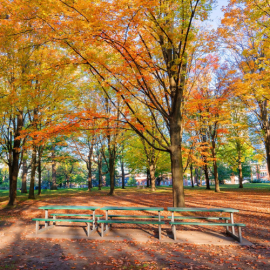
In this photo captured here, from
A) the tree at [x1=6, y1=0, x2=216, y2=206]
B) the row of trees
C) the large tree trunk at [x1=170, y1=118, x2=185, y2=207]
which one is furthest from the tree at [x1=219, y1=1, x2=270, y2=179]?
the large tree trunk at [x1=170, y1=118, x2=185, y2=207]

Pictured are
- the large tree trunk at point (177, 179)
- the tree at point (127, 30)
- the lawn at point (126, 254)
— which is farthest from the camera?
the large tree trunk at point (177, 179)

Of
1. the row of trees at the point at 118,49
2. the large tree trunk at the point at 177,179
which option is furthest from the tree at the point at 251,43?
the large tree trunk at the point at 177,179

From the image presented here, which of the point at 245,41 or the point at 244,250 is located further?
the point at 245,41

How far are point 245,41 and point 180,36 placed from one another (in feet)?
33.9

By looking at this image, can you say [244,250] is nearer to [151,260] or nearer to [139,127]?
[151,260]

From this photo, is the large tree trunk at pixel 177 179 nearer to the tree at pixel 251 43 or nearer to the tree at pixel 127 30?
the tree at pixel 127 30

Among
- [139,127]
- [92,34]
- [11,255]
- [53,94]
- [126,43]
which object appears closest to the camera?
[11,255]

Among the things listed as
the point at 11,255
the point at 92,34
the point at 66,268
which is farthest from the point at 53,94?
the point at 66,268

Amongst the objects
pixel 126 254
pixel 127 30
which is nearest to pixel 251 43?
pixel 127 30

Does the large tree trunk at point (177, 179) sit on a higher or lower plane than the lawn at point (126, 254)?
higher

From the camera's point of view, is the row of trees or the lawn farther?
the row of trees

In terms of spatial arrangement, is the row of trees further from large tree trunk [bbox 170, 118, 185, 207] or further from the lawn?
the lawn

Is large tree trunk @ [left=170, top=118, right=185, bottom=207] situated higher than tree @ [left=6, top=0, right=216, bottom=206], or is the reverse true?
tree @ [left=6, top=0, right=216, bottom=206]

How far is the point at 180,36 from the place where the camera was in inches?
297
